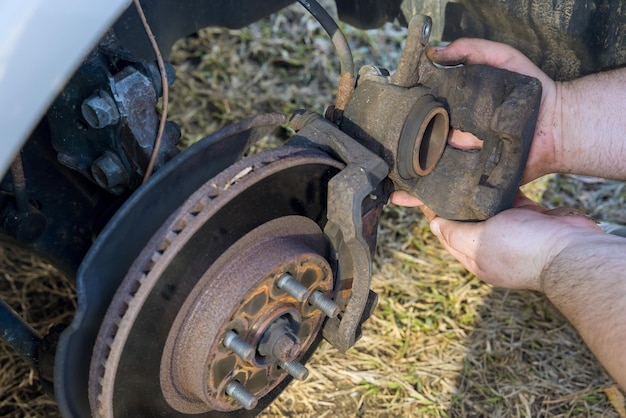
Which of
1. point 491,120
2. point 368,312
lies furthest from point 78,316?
point 491,120

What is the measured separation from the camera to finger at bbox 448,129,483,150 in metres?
1.53

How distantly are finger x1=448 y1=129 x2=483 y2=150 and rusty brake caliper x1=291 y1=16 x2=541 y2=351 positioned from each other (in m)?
0.11

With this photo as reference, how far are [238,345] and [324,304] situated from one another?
0.17m

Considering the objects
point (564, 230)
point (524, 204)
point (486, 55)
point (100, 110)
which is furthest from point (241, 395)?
point (486, 55)

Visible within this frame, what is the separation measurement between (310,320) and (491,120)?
49 cm

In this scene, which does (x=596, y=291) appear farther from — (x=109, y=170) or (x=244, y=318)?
(x=109, y=170)

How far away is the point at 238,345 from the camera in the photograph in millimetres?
1083

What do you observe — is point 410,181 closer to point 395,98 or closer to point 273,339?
point 395,98

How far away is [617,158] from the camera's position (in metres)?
1.59

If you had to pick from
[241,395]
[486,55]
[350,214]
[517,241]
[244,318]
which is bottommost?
[241,395]

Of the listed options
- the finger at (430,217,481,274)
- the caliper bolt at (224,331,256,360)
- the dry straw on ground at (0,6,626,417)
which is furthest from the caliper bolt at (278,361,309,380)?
the dry straw on ground at (0,6,626,417)

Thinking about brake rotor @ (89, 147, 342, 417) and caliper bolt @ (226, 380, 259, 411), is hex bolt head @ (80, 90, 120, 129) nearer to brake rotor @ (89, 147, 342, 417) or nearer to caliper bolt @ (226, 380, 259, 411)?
brake rotor @ (89, 147, 342, 417)

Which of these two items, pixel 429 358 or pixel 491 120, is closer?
pixel 491 120

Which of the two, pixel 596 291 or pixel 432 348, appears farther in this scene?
pixel 432 348
